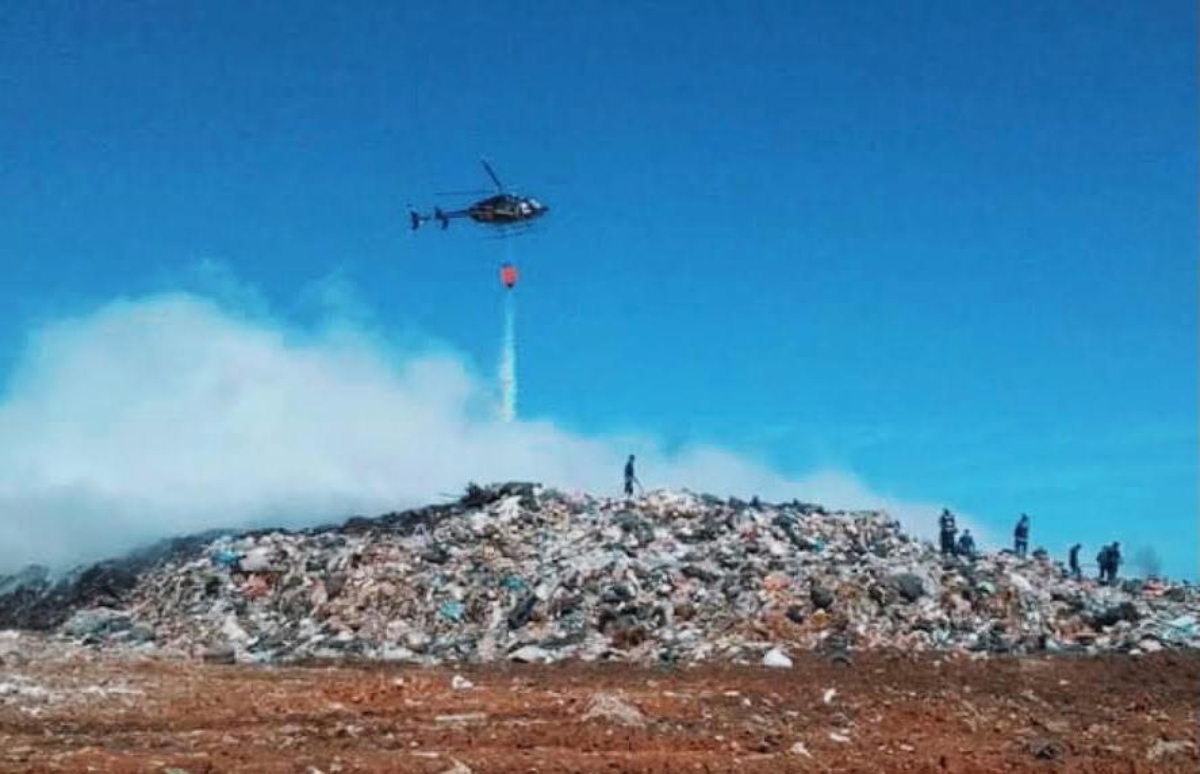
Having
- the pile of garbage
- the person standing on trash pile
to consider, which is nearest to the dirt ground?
the pile of garbage

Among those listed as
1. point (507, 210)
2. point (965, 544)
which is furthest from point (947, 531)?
point (507, 210)

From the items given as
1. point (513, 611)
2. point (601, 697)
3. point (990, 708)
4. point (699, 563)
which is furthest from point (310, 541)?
point (990, 708)

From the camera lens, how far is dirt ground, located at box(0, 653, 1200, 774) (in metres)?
10.5

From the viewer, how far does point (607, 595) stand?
19.2 metres

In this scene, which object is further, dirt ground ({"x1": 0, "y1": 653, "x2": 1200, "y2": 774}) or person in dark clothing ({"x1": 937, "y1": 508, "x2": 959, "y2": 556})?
person in dark clothing ({"x1": 937, "y1": 508, "x2": 959, "y2": 556})

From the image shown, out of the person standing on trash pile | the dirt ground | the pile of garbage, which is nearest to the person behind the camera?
the dirt ground

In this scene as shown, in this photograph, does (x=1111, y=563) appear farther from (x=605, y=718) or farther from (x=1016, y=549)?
(x=605, y=718)

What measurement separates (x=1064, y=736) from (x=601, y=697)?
420 centimetres

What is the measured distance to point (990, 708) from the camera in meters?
13.8

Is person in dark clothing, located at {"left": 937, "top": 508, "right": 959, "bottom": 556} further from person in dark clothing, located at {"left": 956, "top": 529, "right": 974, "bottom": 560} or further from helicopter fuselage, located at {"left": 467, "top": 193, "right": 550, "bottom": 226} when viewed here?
helicopter fuselage, located at {"left": 467, "top": 193, "right": 550, "bottom": 226}

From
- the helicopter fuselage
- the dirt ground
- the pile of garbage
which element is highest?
the helicopter fuselage

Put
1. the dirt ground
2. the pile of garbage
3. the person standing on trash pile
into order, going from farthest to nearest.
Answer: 1. the person standing on trash pile
2. the pile of garbage
3. the dirt ground

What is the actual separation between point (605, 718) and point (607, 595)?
7227 millimetres

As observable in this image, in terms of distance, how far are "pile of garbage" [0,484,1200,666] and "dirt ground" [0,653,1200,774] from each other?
5.86 ft
